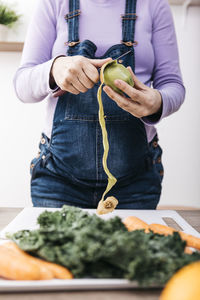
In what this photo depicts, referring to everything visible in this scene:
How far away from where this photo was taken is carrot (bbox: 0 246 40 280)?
549 mm

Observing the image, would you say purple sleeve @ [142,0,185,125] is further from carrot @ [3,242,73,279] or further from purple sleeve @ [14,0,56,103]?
carrot @ [3,242,73,279]

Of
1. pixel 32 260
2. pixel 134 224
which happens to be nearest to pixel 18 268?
pixel 32 260

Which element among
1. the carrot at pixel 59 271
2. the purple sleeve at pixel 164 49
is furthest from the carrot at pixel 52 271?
the purple sleeve at pixel 164 49

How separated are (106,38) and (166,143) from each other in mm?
1394

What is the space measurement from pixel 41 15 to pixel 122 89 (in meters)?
0.43

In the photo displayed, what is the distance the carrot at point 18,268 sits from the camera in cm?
55

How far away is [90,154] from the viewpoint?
3.52 feet

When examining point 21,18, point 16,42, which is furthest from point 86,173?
point 21,18

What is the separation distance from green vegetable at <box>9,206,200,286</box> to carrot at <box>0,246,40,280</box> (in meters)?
0.04

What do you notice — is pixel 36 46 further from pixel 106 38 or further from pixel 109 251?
pixel 109 251

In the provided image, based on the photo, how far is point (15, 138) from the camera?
2.40m

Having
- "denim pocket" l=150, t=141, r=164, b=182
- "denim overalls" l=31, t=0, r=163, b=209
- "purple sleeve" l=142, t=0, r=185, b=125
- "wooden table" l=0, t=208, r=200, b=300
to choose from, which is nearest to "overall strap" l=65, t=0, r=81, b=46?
"denim overalls" l=31, t=0, r=163, b=209

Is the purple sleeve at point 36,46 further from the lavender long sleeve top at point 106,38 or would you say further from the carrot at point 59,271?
the carrot at point 59,271

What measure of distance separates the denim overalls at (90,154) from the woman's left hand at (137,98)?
0.14 metres
